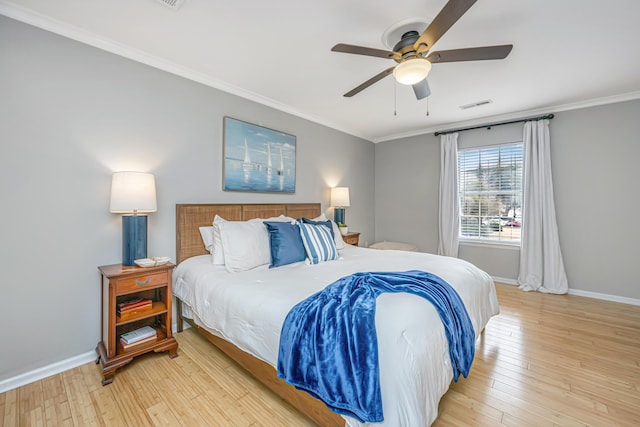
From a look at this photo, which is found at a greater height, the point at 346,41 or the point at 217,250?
the point at 346,41

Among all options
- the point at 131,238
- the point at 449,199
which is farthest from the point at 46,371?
the point at 449,199

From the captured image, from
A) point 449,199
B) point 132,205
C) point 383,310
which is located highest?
point 449,199

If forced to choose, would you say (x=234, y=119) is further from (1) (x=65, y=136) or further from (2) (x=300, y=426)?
(2) (x=300, y=426)

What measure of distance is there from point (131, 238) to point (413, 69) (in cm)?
248

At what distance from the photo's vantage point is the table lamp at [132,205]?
2.04m

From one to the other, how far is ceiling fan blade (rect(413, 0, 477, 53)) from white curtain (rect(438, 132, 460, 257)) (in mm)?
3124

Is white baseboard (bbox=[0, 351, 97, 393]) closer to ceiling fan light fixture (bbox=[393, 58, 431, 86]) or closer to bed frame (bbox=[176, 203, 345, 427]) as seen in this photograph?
bed frame (bbox=[176, 203, 345, 427])

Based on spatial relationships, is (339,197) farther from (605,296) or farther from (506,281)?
(605,296)

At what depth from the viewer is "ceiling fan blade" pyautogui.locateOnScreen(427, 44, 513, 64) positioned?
1.75 m

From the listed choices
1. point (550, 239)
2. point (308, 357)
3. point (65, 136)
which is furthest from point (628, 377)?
point (65, 136)

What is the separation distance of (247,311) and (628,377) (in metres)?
2.77

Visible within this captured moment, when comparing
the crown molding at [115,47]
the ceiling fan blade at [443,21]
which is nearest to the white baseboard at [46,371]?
the crown molding at [115,47]

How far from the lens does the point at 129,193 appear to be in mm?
2047

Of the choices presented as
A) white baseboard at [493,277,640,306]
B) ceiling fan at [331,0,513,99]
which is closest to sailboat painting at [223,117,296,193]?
ceiling fan at [331,0,513,99]
